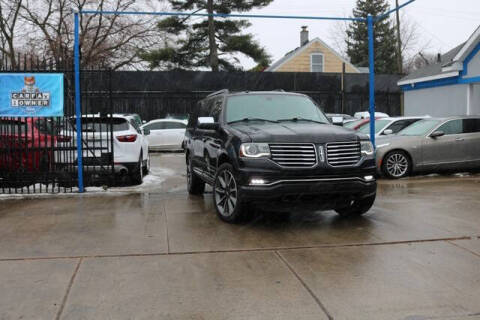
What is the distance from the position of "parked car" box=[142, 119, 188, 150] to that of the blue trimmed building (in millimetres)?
9311

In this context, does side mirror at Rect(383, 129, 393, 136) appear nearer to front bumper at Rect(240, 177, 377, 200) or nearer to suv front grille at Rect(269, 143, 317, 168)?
front bumper at Rect(240, 177, 377, 200)

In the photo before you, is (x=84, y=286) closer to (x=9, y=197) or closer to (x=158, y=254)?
(x=158, y=254)

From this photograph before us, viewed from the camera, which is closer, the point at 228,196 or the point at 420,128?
the point at 228,196

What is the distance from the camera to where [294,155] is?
20.9 ft

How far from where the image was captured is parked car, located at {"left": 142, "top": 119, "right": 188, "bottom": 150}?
19.8 m

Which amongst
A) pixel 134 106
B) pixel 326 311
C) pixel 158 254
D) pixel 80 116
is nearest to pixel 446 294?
pixel 326 311

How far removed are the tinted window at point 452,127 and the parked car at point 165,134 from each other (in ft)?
34.6

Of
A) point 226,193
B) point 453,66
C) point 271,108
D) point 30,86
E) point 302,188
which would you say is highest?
point 453,66

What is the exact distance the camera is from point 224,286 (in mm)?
4480

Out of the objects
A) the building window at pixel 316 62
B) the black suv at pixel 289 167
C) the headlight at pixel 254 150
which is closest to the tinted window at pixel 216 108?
the black suv at pixel 289 167

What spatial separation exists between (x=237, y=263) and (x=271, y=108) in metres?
3.35

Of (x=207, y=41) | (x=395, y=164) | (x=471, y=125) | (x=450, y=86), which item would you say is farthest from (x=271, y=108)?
(x=207, y=41)

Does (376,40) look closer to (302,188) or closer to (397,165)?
(397,165)

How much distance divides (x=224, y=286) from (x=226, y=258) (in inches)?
33.7
